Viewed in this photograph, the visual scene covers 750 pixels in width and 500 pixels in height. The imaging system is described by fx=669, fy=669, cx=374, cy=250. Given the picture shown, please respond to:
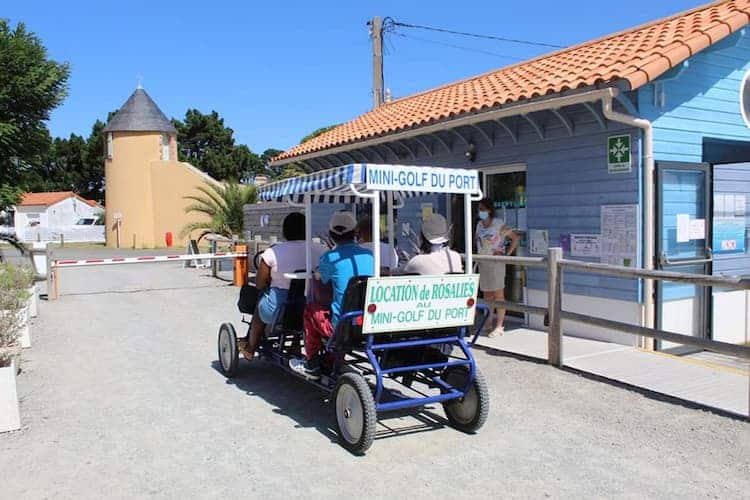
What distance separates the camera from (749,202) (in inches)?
367

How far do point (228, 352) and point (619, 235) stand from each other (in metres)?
4.65

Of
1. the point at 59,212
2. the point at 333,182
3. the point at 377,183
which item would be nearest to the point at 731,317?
the point at 377,183

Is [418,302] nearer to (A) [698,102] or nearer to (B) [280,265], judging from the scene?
(B) [280,265]

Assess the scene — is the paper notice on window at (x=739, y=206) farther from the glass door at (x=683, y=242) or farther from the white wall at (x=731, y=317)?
the white wall at (x=731, y=317)

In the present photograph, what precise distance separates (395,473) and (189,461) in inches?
54.7

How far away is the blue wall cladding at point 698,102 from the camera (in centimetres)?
777

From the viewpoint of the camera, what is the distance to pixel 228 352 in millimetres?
6664

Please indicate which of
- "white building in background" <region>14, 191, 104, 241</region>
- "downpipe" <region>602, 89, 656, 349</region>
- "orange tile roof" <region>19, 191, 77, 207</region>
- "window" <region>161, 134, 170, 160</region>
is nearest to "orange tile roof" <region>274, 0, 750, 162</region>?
"downpipe" <region>602, 89, 656, 349</region>

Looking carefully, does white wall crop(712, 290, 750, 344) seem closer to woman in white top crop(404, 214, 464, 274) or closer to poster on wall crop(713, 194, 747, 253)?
poster on wall crop(713, 194, 747, 253)

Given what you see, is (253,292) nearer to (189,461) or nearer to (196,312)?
(189,461)

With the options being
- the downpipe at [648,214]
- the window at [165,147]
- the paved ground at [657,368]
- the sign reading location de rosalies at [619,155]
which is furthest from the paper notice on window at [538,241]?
the window at [165,147]

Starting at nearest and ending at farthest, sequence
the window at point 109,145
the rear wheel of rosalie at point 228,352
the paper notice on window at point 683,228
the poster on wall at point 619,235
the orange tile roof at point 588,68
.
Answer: the rear wheel of rosalie at point 228,352
the orange tile roof at point 588,68
the poster on wall at point 619,235
the paper notice on window at point 683,228
the window at point 109,145

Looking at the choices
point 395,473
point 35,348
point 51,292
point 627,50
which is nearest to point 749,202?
point 627,50

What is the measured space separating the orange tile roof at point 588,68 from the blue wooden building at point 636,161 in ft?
0.11
